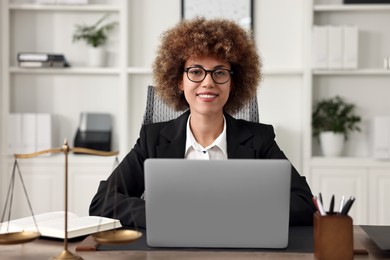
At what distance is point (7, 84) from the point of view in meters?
4.13

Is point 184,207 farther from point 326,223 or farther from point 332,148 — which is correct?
point 332,148

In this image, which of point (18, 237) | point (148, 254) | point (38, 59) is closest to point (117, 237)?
point (148, 254)

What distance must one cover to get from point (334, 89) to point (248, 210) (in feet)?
9.31

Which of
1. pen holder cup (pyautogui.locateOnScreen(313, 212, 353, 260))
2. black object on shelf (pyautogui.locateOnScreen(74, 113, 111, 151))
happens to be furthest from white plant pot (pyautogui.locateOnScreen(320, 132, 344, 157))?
pen holder cup (pyautogui.locateOnScreen(313, 212, 353, 260))

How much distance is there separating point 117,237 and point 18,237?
0.23 m

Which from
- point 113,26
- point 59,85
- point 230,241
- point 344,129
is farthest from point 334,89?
point 230,241

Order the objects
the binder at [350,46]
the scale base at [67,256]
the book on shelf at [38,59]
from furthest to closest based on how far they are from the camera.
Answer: the book on shelf at [38,59]
the binder at [350,46]
the scale base at [67,256]

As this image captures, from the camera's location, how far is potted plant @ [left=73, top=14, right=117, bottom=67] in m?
4.13

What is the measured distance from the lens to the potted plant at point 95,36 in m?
4.13

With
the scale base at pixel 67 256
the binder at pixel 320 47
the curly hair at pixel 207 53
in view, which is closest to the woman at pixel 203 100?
the curly hair at pixel 207 53

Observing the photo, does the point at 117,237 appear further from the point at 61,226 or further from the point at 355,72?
the point at 355,72

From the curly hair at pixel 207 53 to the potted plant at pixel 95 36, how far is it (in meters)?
1.84

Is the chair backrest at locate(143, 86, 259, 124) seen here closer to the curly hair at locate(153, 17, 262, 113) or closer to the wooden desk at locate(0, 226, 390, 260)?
the curly hair at locate(153, 17, 262, 113)

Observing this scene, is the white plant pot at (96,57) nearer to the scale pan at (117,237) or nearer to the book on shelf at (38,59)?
the book on shelf at (38,59)
